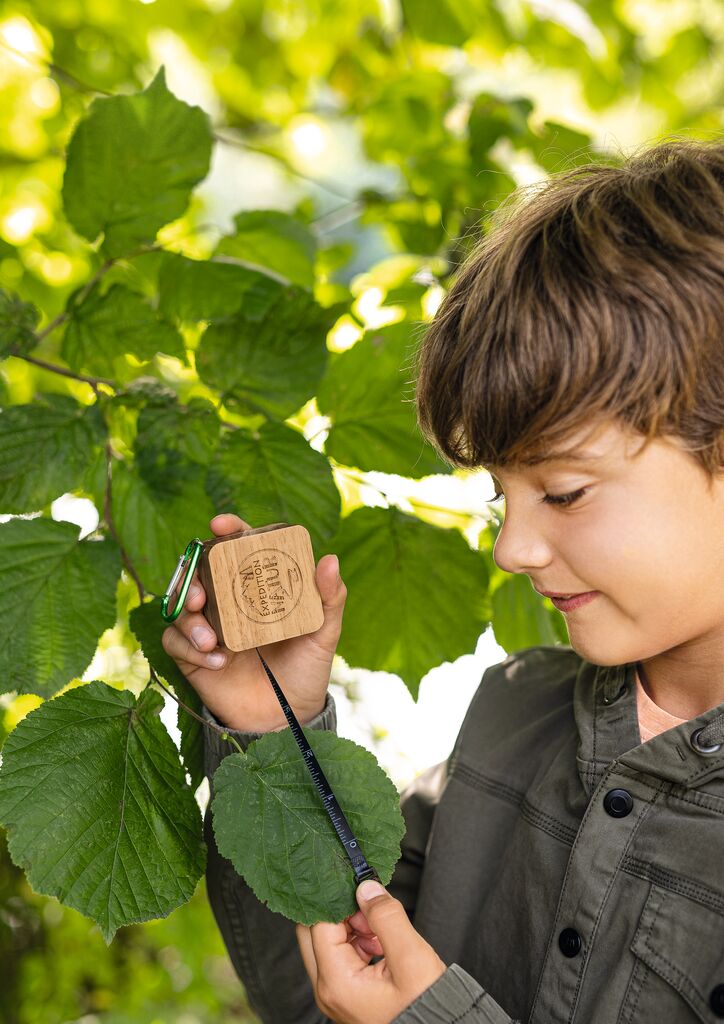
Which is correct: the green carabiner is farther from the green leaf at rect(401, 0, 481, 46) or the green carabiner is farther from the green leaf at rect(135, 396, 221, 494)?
the green leaf at rect(401, 0, 481, 46)

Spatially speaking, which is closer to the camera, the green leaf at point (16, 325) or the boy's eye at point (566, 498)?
the boy's eye at point (566, 498)

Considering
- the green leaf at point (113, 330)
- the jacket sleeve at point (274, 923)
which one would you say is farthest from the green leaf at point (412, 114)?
the jacket sleeve at point (274, 923)

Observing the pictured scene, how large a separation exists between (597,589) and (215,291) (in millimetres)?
444

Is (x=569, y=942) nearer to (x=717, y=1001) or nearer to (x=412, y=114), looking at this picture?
(x=717, y=1001)

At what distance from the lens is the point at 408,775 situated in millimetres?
2314

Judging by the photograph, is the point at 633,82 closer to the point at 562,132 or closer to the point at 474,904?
the point at 562,132

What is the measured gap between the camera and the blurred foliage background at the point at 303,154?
122 centimetres

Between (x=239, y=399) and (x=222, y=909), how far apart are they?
0.50 metres

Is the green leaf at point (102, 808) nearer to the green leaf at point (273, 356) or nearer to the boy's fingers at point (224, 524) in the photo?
the boy's fingers at point (224, 524)

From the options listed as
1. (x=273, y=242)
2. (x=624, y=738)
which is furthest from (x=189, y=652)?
(x=273, y=242)

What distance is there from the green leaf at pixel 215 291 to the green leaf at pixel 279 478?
0.12 m

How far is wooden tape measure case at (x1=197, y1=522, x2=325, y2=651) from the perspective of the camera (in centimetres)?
69

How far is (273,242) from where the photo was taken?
1114 millimetres

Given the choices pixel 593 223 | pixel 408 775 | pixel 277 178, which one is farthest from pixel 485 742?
pixel 277 178
